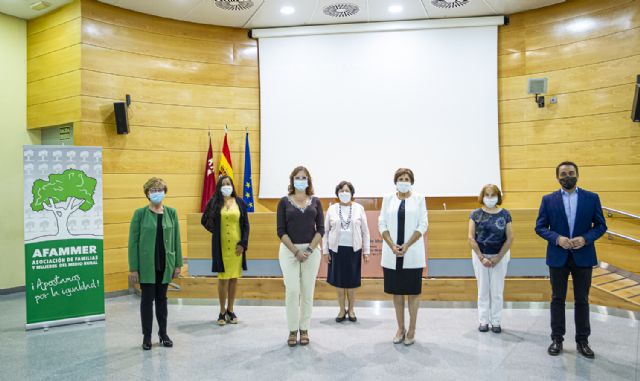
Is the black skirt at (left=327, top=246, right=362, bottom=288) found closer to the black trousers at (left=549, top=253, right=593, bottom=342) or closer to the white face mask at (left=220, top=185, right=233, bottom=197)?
the white face mask at (left=220, top=185, right=233, bottom=197)

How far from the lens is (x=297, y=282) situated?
13.9ft

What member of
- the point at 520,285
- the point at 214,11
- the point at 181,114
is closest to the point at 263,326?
the point at 520,285

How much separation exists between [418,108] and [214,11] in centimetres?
335

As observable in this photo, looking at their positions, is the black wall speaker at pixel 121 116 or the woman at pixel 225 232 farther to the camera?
Result: the black wall speaker at pixel 121 116

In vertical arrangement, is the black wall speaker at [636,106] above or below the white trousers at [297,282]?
above

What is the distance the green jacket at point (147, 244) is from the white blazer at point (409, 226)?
6.08 ft

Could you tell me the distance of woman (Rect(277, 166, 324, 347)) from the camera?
420 centimetres

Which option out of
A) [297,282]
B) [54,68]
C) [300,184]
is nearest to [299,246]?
[297,282]

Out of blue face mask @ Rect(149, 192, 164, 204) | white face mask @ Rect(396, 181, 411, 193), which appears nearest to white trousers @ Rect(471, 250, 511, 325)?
white face mask @ Rect(396, 181, 411, 193)

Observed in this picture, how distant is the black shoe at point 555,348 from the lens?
3.92 m

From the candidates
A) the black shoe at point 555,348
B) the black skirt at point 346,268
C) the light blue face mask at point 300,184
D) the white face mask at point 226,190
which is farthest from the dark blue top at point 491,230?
the white face mask at point 226,190

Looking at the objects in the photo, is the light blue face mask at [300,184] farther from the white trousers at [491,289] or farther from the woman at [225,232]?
the white trousers at [491,289]

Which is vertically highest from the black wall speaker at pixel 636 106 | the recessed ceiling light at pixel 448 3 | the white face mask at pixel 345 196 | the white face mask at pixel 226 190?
the recessed ceiling light at pixel 448 3

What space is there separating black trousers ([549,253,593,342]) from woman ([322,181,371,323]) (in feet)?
5.97
